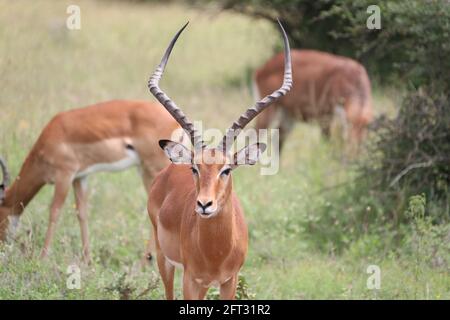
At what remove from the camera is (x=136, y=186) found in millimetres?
9133

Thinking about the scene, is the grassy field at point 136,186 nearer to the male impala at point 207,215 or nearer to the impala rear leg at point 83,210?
the impala rear leg at point 83,210

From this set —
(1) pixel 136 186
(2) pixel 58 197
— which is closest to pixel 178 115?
(2) pixel 58 197

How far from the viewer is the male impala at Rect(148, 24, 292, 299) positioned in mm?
5113

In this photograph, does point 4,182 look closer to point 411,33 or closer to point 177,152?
point 177,152

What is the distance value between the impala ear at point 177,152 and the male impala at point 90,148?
2423 mm

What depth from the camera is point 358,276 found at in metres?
7.05

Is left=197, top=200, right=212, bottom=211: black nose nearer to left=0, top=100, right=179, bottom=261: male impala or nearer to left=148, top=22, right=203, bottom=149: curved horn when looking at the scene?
left=148, top=22, right=203, bottom=149: curved horn

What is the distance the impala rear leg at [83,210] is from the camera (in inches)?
284

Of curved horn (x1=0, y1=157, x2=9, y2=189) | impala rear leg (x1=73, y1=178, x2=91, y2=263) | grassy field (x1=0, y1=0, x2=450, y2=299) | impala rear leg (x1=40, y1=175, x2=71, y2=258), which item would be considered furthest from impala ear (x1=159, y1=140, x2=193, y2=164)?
curved horn (x1=0, y1=157, x2=9, y2=189)

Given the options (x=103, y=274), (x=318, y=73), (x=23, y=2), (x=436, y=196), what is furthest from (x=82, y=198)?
(x=23, y=2)

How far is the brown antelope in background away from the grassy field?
1.14ft

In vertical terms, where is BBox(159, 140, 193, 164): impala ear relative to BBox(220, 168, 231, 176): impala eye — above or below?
above

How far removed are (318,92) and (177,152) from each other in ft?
19.2
